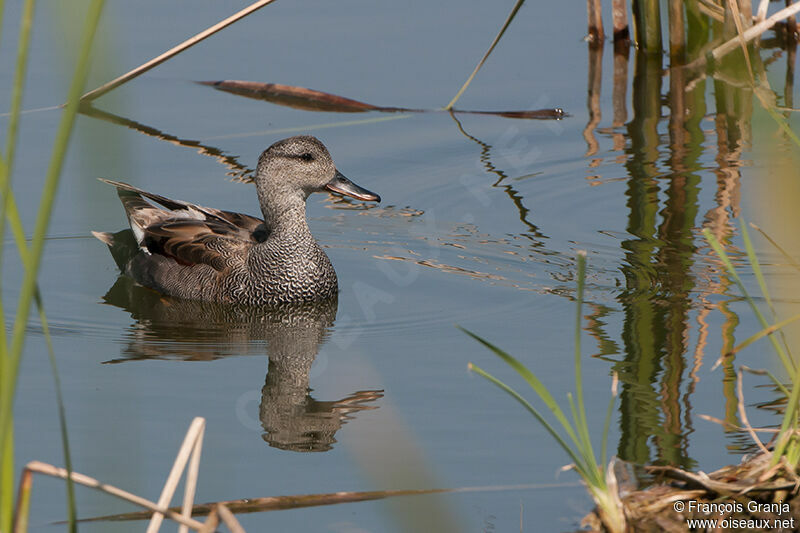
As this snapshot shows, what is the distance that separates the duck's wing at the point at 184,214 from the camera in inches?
311

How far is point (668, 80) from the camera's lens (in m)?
11.2

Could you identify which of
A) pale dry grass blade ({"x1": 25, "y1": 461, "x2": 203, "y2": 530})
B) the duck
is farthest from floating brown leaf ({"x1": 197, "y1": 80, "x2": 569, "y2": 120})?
pale dry grass blade ({"x1": 25, "y1": 461, "x2": 203, "y2": 530})

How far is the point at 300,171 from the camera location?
770 centimetres

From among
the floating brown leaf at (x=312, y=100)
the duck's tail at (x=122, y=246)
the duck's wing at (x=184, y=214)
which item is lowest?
the duck's tail at (x=122, y=246)

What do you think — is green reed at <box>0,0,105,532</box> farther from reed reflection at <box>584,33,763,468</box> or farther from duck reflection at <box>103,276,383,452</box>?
duck reflection at <box>103,276,383,452</box>

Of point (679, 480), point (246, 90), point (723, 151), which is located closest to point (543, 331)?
point (679, 480)

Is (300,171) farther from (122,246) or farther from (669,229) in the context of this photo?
(669,229)

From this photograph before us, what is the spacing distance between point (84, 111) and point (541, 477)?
2.98m

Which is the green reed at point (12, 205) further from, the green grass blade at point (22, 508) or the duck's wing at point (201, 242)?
the duck's wing at point (201, 242)

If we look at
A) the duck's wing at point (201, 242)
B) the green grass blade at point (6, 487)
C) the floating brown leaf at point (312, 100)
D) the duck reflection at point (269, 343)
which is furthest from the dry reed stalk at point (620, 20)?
the green grass blade at point (6, 487)

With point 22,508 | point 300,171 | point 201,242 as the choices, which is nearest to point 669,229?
point 300,171

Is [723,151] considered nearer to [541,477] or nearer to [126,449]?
[541,477]

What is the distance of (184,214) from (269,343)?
186 cm

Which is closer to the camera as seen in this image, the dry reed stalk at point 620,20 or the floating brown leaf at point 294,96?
the floating brown leaf at point 294,96
